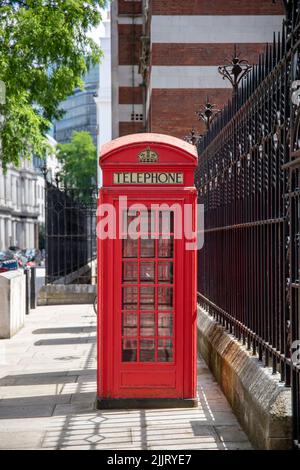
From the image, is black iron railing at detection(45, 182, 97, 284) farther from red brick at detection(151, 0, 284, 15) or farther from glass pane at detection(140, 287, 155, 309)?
glass pane at detection(140, 287, 155, 309)

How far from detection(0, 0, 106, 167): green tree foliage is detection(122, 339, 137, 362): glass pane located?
832 centimetres

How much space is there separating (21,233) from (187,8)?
65.4 meters

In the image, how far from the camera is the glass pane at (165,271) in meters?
7.98

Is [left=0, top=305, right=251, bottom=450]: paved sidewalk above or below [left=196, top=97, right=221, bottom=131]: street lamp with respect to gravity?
below

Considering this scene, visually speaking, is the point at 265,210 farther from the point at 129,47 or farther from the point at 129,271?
the point at 129,47

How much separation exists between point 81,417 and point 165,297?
1.50 meters

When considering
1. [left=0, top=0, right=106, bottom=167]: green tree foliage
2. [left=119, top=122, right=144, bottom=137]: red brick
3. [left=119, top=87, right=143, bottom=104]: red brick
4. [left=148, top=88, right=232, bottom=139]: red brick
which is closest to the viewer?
[left=0, top=0, right=106, bottom=167]: green tree foliage

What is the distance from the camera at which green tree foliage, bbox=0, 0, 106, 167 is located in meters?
14.9

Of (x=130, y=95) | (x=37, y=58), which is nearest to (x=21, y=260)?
(x=130, y=95)

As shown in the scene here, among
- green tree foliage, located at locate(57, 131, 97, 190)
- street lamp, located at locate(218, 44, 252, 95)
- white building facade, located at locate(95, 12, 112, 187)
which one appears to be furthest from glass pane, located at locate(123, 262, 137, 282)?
green tree foliage, located at locate(57, 131, 97, 190)

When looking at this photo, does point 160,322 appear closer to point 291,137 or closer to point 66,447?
point 66,447

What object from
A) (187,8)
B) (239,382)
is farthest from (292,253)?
(187,8)

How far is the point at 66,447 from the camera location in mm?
6457

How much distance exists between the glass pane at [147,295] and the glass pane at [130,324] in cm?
19
